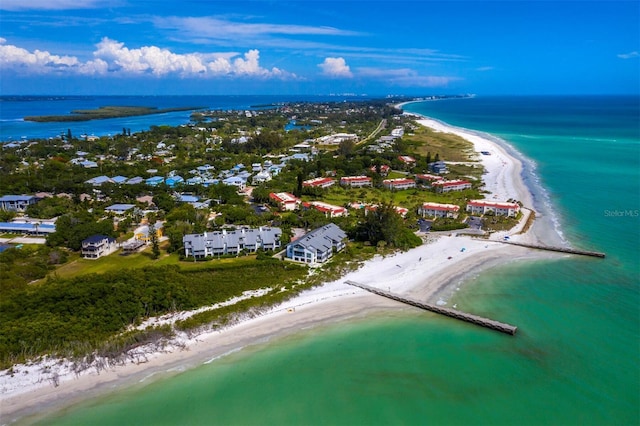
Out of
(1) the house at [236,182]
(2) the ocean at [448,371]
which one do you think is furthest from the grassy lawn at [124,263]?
(1) the house at [236,182]

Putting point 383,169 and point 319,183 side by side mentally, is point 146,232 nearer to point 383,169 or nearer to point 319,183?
point 319,183

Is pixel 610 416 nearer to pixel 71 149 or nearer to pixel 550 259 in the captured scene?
pixel 550 259

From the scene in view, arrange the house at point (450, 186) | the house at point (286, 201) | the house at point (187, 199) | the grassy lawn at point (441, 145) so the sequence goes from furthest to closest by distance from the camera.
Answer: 1. the grassy lawn at point (441, 145)
2. the house at point (450, 186)
3. the house at point (187, 199)
4. the house at point (286, 201)

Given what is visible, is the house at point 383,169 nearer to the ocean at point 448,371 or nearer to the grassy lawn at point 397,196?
the grassy lawn at point 397,196

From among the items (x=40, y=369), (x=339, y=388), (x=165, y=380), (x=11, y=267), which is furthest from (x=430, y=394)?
(x=11, y=267)

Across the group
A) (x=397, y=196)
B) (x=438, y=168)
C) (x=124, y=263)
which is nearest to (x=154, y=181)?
(x=124, y=263)
